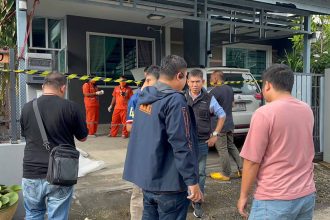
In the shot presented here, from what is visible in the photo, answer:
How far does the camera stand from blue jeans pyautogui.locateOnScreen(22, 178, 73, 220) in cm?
334

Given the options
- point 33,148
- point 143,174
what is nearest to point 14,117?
point 33,148

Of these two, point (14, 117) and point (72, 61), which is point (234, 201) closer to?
point (14, 117)

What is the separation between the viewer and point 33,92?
4.89 metres

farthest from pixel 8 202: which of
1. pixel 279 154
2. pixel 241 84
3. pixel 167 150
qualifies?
pixel 241 84

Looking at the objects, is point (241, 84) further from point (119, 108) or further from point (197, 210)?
point (197, 210)

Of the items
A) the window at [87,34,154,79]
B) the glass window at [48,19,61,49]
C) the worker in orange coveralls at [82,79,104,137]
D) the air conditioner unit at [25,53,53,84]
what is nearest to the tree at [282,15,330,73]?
the window at [87,34,154,79]

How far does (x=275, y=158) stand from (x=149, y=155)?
0.89 m

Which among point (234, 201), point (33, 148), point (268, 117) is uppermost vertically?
point (268, 117)

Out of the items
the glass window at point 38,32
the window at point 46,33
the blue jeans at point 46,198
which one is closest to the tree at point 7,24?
the window at point 46,33

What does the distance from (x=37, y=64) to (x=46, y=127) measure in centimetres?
187

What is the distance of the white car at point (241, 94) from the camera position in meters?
8.02

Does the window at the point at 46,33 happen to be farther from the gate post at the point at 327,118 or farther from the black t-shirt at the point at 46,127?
the black t-shirt at the point at 46,127

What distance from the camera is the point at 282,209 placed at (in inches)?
97.6

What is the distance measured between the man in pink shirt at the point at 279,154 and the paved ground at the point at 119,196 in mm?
2393
